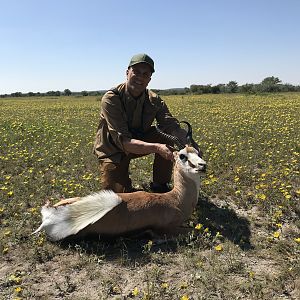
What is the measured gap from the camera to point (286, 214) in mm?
5441

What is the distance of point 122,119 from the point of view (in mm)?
5867

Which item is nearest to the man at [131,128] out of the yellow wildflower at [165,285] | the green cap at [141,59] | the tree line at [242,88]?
the green cap at [141,59]

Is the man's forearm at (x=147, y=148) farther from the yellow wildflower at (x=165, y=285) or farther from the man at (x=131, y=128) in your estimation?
the yellow wildflower at (x=165, y=285)

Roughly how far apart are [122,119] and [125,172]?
993 millimetres

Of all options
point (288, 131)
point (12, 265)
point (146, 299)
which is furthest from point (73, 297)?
point (288, 131)

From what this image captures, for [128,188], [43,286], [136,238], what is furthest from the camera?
[128,188]

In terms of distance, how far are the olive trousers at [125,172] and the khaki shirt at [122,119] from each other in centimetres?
11

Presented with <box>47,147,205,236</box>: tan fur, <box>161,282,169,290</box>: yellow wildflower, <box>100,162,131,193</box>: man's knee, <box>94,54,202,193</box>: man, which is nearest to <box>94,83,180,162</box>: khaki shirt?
<box>94,54,202,193</box>: man

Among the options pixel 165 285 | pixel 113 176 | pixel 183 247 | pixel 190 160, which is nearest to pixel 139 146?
Result: pixel 190 160

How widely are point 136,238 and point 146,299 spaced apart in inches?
56.5

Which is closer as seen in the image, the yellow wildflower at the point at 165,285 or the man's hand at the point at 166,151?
the yellow wildflower at the point at 165,285

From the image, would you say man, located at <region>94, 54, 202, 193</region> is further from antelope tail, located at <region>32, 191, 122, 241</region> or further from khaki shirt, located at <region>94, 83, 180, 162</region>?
antelope tail, located at <region>32, 191, 122, 241</region>

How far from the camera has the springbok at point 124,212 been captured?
4602 millimetres

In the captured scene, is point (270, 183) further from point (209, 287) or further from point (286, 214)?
point (209, 287)
